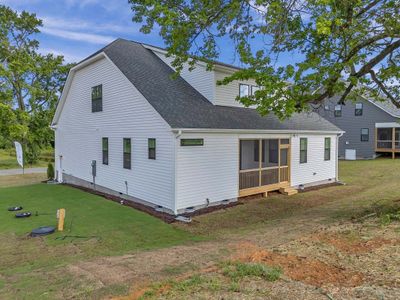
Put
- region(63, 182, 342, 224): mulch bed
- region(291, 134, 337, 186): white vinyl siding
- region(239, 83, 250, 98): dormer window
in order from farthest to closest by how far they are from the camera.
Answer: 1. region(291, 134, 337, 186): white vinyl siding
2. region(239, 83, 250, 98): dormer window
3. region(63, 182, 342, 224): mulch bed

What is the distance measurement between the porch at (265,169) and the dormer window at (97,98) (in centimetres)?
755

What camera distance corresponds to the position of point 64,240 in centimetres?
861

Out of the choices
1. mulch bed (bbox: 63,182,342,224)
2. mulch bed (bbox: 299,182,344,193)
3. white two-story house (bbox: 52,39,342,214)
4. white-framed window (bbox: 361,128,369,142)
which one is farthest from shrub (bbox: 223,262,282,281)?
white-framed window (bbox: 361,128,369,142)

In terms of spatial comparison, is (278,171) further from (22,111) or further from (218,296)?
(22,111)

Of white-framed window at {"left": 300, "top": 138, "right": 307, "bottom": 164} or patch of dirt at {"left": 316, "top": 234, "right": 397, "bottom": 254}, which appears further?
white-framed window at {"left": 300, "top": 138, "right": 307, "bottom": 164}

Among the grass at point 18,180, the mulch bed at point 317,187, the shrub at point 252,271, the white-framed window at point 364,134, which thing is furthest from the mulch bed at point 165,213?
the white-framed window at point 364,134

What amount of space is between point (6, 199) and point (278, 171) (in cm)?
1285

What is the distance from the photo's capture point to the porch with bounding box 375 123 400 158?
3103cm

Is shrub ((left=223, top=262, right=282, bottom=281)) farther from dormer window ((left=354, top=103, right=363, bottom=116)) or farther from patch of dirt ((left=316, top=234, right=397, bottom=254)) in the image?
dormer window ((left=354, top=103, right=363, bottom=116))

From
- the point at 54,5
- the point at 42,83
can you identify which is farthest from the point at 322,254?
the point at 42,83

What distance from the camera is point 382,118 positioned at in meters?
31.8

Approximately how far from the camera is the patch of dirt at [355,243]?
19.8 feet

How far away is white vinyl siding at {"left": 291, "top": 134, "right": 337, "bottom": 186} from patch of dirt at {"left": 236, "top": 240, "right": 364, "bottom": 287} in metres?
10.1

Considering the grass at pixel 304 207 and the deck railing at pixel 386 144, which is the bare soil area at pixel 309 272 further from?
the deck railing at pixel 386 144
